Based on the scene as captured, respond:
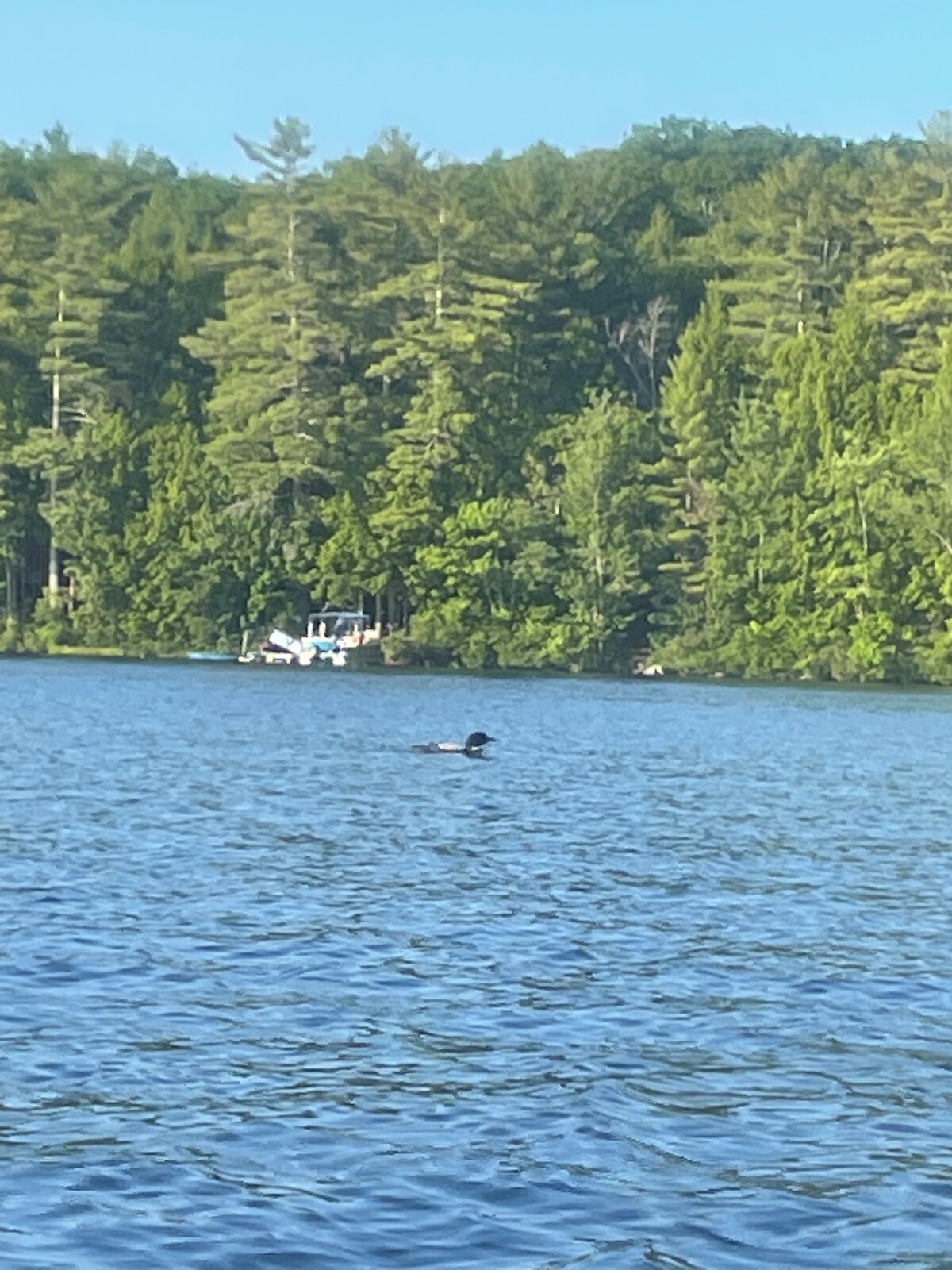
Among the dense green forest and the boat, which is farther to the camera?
the boat

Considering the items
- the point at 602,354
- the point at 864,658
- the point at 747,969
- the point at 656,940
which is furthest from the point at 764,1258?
the point at 602,354

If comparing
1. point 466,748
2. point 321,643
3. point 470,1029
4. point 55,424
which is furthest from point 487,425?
point 470,1029

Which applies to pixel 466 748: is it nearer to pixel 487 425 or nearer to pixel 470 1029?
pixel 470 1029

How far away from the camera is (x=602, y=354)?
113812mm

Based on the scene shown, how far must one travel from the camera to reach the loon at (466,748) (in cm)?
4809

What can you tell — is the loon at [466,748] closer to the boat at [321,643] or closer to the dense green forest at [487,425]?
the dense green forest at [487,425]

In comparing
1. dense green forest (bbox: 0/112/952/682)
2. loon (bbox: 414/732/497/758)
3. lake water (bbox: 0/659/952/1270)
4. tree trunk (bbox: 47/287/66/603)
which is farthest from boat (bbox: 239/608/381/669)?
lake water (bbox: 0/659/952/1270)

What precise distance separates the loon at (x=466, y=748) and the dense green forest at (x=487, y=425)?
1903 inches

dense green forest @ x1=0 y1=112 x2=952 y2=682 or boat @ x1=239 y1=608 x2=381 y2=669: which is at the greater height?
dense green forest @ x1=0 y1=112 x2=952 y2=682

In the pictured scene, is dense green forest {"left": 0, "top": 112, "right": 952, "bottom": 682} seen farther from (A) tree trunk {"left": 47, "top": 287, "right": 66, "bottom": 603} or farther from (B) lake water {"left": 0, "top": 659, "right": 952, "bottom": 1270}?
(B) lake water {"left": 0, "top": 659, "right": 952, "bottom": 1270}

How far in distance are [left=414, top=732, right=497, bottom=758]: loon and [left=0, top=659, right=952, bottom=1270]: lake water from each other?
23.5ft

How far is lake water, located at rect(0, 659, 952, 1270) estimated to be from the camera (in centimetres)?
1362

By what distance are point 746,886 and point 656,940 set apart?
4.85m

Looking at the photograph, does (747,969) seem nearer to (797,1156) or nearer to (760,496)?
(797,1156)
